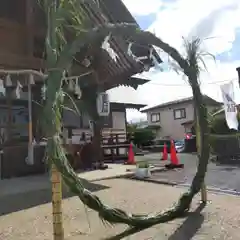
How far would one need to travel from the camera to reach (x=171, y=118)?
36625 millimetres

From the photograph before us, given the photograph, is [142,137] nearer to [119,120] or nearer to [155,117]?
[119,120]

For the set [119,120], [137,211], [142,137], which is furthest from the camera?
[142,137]

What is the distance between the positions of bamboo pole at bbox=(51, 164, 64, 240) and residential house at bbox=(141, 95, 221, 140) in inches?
1190

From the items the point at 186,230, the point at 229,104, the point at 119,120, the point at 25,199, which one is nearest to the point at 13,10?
the point at 25,199

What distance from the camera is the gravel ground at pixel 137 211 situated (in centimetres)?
405

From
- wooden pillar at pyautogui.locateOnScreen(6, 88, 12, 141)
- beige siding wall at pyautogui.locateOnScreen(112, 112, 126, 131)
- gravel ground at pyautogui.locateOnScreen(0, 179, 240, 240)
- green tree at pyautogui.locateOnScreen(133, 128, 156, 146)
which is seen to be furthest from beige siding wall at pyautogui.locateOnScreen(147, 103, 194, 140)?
gravel ground at pyautogui.locateOnScreen(0, 179, 240, 240)

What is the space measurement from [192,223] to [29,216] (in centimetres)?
256

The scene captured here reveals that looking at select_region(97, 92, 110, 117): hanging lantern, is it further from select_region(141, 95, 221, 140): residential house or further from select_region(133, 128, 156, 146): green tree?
select_region(141, 95, 221, 140): residential house

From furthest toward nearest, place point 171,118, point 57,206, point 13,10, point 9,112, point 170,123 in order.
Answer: point 170,123, point 171,118, point 9,112, point 13,10, point 57,206

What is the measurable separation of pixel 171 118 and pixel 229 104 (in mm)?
30534

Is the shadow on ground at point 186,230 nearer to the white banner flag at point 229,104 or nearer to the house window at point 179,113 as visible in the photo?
the white banner flag at point 229,104

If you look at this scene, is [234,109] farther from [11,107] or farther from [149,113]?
[149,113]

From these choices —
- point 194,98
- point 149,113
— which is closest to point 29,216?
point 194,98

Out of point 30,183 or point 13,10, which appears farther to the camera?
point 13,10
